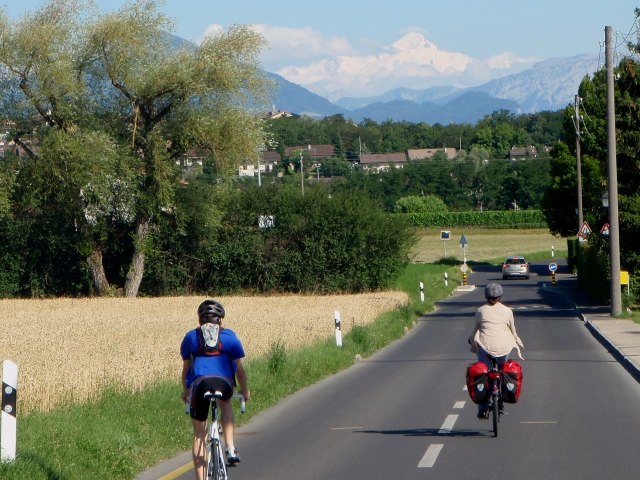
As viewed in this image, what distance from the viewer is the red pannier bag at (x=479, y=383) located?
956 centimetres

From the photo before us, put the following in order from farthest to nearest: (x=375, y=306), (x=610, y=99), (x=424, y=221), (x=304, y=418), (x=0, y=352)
Answer: (x=424, y=221) → (x=375, y=306) → (x=610, y=99) → (x=0, y=352) → (x=304, y=418)

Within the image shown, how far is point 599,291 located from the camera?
3262 centimetres

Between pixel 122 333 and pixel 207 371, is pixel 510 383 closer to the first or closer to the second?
pixel 207 371

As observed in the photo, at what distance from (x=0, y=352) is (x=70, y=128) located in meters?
22.6

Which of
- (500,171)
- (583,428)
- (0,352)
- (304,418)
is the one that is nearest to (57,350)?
(0,352)

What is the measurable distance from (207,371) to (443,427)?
15.0 feet

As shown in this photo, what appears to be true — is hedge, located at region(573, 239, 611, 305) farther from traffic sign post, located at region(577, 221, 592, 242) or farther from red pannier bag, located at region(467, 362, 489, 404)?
red pannier bag, located at region(467, 362, 489, 404)

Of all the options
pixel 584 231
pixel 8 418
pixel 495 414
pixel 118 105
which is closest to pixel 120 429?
pixel 8 418

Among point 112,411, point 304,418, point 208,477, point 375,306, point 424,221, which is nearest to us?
point 208,477

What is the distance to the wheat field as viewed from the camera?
12023mm

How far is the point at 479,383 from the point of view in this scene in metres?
9.58

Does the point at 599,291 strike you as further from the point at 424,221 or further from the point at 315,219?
the point at 424,221

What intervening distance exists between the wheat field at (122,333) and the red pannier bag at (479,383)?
4510mm

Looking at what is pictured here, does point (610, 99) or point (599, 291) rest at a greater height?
point (610, 99)
